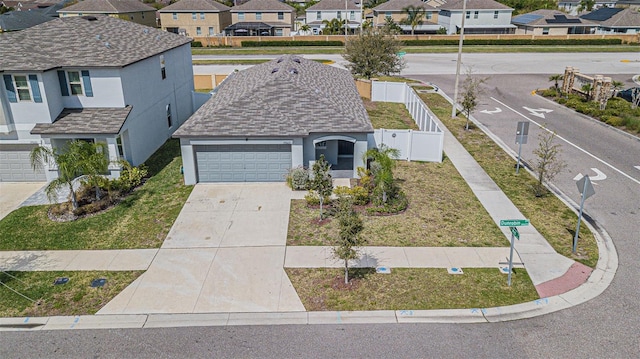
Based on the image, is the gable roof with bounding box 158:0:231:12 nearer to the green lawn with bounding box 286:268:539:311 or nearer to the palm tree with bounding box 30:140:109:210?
the palm tree with bounding box 30:140:109:210

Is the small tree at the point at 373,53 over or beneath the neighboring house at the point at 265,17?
beneath

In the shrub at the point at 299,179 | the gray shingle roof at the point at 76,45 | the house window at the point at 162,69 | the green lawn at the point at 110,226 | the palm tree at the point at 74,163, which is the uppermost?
the gray shingle roof at the point at 76,45

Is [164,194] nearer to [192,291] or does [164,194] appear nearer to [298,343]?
[192,291]

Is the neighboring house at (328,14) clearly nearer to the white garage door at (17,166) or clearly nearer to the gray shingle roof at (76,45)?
the gray shingle roof at (76,45)

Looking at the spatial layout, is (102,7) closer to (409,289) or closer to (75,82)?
(75,82)

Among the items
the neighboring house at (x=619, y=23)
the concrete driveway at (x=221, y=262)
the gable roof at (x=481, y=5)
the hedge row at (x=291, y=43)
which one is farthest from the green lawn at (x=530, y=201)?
the neighboring house at (x=619, y=23)

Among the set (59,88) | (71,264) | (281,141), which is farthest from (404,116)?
(71,264)
